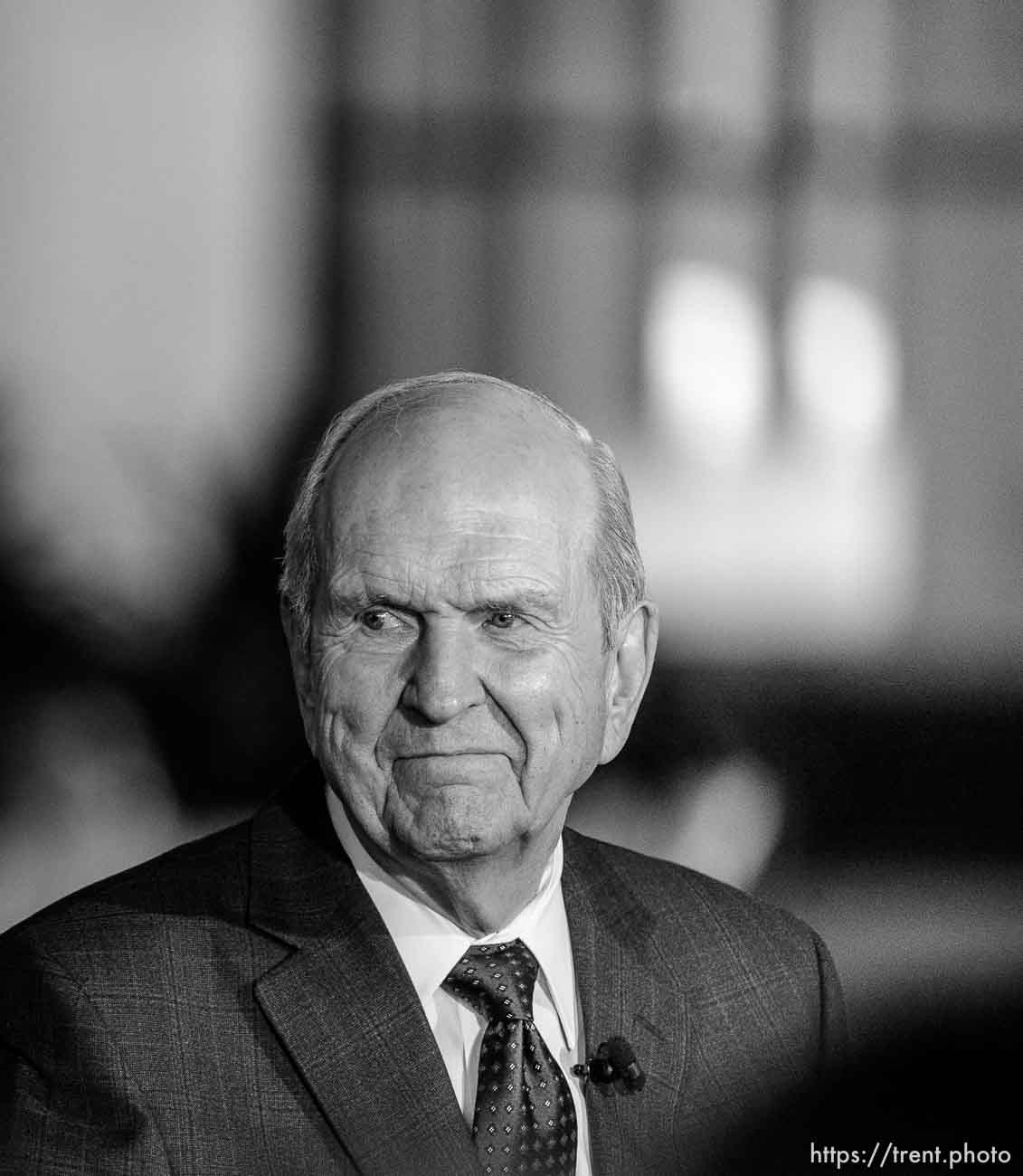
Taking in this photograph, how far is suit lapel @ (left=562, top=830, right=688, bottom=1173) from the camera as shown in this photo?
1708 millimetres

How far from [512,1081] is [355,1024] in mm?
181

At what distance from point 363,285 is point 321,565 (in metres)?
1.44

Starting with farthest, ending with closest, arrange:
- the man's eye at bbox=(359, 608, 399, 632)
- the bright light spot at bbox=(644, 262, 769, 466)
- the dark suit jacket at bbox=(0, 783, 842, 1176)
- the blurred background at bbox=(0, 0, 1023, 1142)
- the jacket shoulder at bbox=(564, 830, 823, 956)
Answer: the bright light spot at bbox=(644, 262, 769, 466) → the blurred background at bbox=(0, 0, 1023, 1142) → the jacket shoulder at bbox=(564, 830, 823, 956) → the man's eye at bbox=(359, 608, 399, 632) → the dark suit jacket at bbox=(0, 783, 842, 1176)

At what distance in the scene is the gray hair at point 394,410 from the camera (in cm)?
171

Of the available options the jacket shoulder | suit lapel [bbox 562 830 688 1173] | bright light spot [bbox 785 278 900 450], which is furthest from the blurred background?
suit lapel [bbox 562 830 688 1173]

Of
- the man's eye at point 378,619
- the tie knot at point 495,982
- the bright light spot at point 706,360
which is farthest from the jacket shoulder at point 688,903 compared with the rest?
the bright light spot at point 706,360

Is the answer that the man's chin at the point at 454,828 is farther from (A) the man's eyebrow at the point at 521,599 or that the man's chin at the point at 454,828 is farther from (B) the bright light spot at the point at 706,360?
(B) the bright light spot at the point at 706,360

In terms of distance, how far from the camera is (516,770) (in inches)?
65.2

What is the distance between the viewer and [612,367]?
3039 millimetres

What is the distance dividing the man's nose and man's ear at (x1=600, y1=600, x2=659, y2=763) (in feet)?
0.85

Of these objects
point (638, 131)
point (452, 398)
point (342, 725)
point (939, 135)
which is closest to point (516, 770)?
point (342, 725)

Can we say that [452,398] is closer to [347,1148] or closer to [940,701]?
[347,1148]

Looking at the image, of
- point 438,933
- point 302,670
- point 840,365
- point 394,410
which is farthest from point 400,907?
point 840,365

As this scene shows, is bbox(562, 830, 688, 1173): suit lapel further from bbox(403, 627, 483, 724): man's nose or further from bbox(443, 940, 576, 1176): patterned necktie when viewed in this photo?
bbox(403, 627, 483, 724): man's nose
